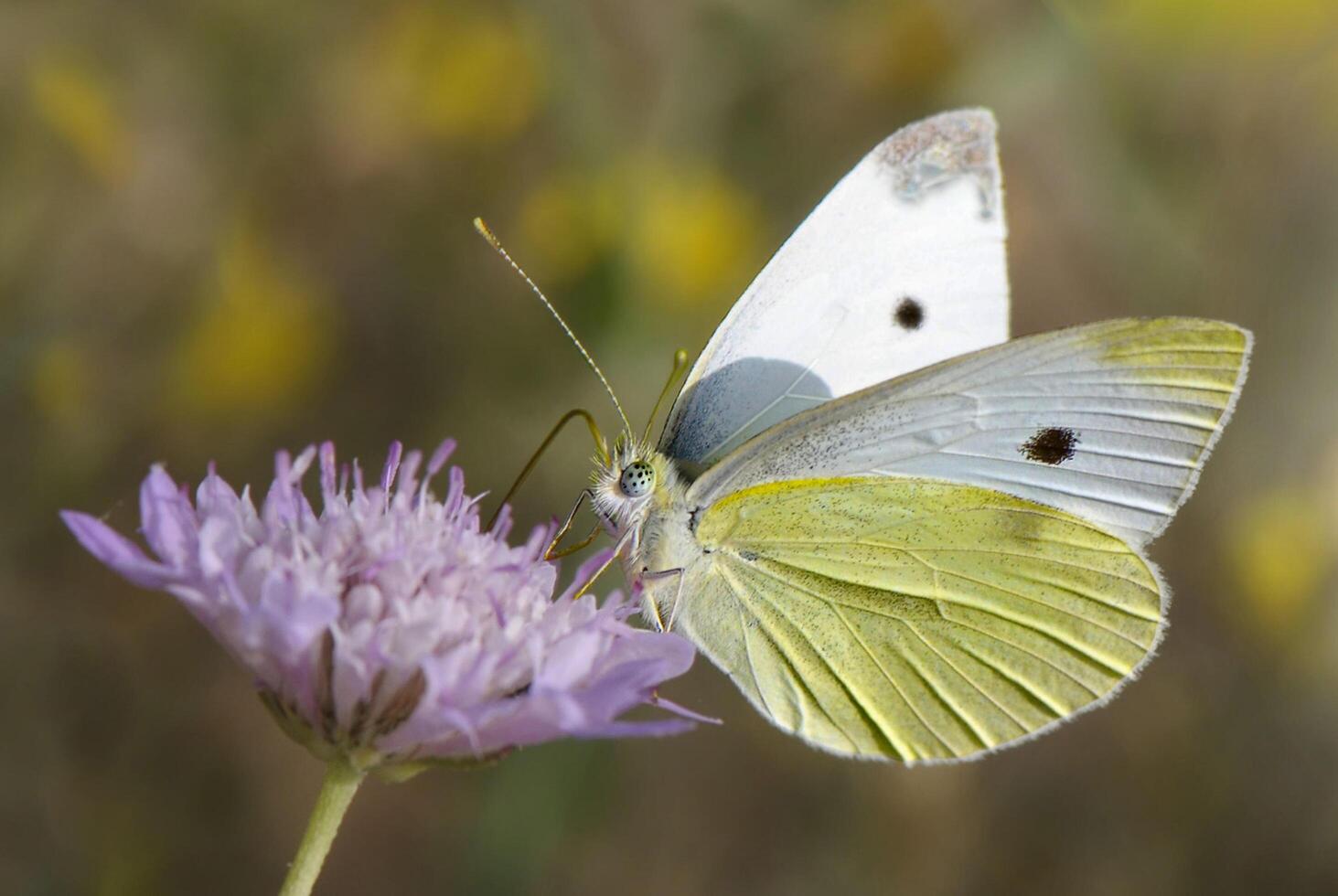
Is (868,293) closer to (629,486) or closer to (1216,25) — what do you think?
(629,486)

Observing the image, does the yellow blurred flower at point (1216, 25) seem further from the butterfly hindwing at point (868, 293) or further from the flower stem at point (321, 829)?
the flower stem at point (321, 829)

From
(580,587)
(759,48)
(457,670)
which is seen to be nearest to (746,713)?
(759,48)

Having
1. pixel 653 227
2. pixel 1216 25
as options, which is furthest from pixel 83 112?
pixel 1216 25

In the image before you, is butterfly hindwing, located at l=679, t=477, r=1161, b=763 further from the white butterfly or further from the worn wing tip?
the worn wing tip

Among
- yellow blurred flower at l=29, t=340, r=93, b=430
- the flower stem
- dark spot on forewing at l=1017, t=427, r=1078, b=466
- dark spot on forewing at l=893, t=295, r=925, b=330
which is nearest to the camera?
the flower stem

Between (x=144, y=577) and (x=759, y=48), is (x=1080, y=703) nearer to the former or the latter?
(x=144, y=577)

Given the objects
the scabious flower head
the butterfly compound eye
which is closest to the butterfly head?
the butterfly compound eye

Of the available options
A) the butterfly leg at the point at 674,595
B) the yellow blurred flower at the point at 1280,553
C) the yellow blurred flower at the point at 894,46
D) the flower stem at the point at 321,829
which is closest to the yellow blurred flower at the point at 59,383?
the butterfly leg at the point at 674,595
